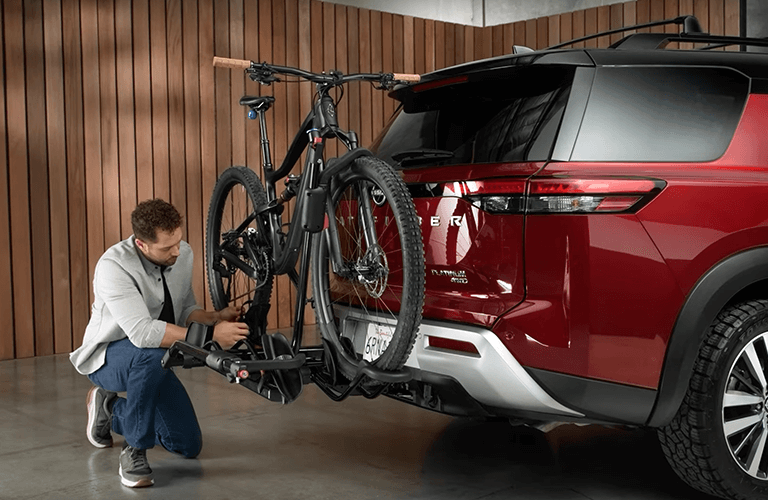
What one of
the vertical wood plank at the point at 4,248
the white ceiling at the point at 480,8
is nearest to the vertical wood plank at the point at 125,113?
the vertical wood plank at the point at 4,248

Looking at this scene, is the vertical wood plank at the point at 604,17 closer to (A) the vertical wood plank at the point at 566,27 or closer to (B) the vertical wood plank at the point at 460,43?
(A) the vertical wood plank at the point at 566,27

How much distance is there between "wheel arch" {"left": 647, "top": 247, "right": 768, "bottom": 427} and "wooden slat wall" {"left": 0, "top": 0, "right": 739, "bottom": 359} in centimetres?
494

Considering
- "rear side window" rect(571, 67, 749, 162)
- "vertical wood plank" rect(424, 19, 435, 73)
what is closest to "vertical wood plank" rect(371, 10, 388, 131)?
"vertical wood plank" rect(424, 19, 435, 73)

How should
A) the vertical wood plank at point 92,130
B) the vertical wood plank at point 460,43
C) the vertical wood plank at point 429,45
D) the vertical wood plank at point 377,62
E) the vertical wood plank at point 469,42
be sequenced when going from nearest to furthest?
the vertical wood plank at point 92,130 → the vertical wood plank at point 377,62 → the vertical wood plank at point 429,45 → the vertical wood plank at point 460,43 → the vertical wood plank at point 469,42

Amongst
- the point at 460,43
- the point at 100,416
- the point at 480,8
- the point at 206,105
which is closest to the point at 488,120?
the point at 100,416

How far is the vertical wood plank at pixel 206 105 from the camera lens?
7234mm

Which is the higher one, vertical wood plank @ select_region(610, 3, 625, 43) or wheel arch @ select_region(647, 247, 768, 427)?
vertical wood plank @ select_region(610, 3, 625, 43)

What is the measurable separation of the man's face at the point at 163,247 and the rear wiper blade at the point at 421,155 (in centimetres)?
92

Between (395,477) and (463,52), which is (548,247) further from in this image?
(463,52)

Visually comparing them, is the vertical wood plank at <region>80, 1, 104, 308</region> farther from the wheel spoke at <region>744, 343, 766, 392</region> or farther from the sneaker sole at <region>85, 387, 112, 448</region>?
the wheel spoke at <region>744, 343, 766, 392</region>

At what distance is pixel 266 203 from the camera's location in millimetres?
3795

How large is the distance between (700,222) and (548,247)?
1.65ft

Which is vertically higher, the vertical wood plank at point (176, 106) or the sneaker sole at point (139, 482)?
the vertical wood plank at point (176, 106)

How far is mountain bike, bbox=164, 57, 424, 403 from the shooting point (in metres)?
2.87
